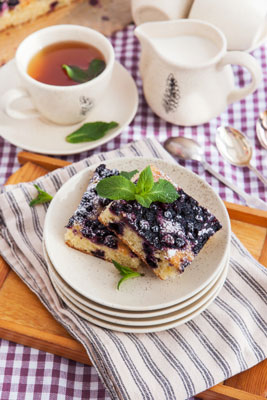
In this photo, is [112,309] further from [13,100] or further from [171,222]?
[13,100]

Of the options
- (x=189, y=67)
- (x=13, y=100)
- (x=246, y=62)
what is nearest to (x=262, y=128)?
(x=246, y=62)

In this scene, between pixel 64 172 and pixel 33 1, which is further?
pixel 33 1

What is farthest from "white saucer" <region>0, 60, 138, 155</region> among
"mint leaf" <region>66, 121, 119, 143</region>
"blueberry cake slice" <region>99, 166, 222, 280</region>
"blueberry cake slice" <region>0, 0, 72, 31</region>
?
"blueberry cake slice" <region>99, 166, 222, 280</region>

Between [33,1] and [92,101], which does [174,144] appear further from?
[33,1]

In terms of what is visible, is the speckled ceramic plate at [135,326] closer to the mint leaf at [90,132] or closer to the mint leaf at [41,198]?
the mint leaf at [41,198]

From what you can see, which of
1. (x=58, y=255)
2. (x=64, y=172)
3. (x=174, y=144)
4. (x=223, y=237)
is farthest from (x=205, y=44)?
(x=58, y=255)

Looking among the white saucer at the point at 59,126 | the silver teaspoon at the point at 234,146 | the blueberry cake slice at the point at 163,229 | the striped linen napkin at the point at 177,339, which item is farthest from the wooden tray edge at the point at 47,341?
the silver teaspoon at the point at 234,146
